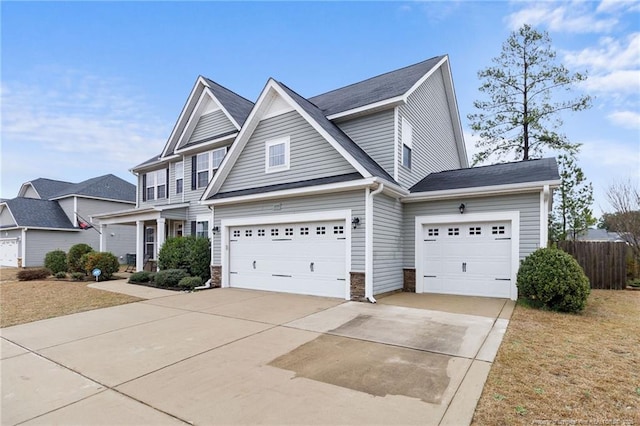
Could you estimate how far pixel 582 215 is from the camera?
58.0ft

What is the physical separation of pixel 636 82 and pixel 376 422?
17514mm

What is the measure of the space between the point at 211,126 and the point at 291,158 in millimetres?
6857

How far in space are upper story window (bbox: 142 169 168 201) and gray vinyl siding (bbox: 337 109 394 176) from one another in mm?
11749

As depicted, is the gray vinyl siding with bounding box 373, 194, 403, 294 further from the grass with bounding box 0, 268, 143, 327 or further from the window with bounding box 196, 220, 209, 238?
the window with bounding box 196, 220, 209, 238

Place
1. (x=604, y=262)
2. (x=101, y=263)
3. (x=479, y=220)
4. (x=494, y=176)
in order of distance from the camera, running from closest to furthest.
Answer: (x=479, y=220) → (x=494, y=176) → (x=604, y=262) → (x=101, y=263)

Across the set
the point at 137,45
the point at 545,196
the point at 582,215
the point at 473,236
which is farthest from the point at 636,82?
the point at 137,45

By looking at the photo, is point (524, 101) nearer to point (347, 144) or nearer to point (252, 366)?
point (347, 144)

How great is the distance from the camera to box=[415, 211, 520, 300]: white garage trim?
9273mm

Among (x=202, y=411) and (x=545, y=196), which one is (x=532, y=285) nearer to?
(x=545, y=196)

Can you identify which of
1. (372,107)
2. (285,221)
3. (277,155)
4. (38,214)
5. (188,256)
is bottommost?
(188,256)

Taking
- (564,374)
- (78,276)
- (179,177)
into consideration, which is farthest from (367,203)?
(78,276)

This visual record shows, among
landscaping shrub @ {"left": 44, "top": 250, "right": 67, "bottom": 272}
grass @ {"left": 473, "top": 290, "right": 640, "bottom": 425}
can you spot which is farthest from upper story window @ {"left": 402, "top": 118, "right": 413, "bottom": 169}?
landscaping shrub @ {"left": 44, "top": 250, "right": 67, "bottom": 272}

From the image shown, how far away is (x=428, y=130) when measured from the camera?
531 inches

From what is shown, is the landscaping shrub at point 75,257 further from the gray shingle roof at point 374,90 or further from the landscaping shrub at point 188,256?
the gray shingle roof at point 374,90
